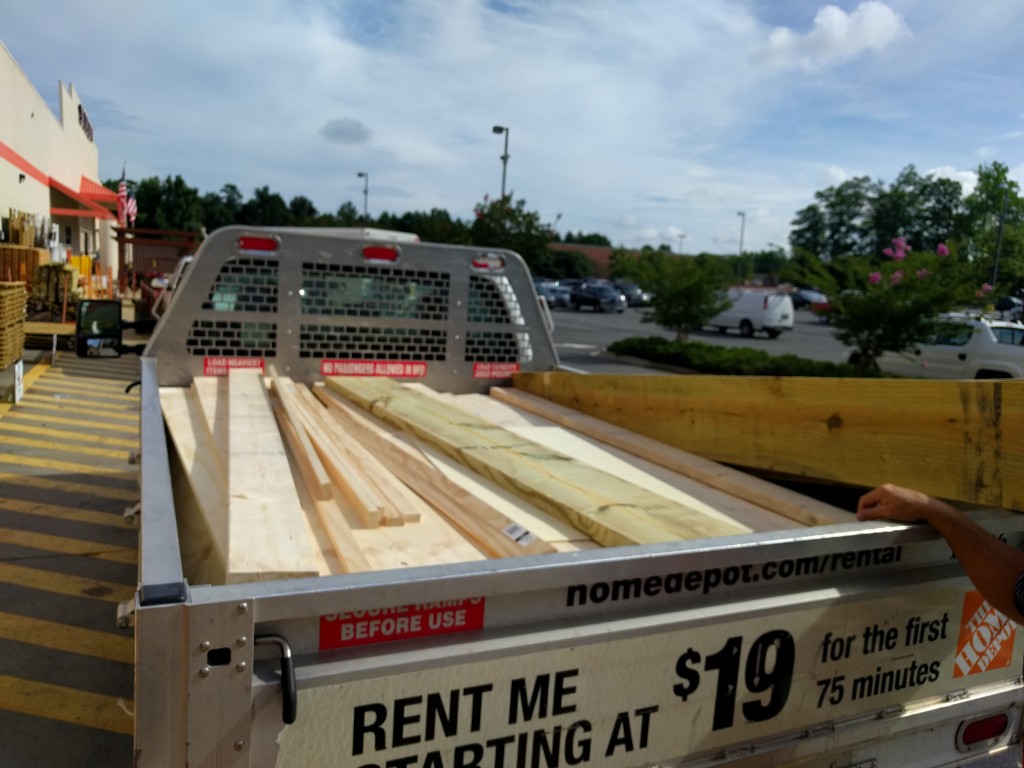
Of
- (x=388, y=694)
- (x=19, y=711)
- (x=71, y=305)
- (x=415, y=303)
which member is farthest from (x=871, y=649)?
(x=71, y=305)

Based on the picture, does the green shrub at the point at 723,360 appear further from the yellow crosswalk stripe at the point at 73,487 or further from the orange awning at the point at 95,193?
the orange awning at the point at 95,193

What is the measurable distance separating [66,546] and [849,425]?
5574 millimetres

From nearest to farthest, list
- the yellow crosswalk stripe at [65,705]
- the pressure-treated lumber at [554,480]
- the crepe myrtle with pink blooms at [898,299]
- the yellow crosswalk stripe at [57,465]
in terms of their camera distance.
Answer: the pressure-treated lumber at [554,480], the yellow crosswalk stripe at [65,705], the yellow crosswalk stripe at [57,465], the crepe myrtle with pink blooms at [898,299]

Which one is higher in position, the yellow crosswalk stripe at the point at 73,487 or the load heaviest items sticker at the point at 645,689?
the load heaviest items sticker at the point at 645,689

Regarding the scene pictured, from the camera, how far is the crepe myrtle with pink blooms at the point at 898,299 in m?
16.0

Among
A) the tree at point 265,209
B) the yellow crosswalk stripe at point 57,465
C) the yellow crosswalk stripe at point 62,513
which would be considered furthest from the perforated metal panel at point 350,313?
the tree at point 265,209

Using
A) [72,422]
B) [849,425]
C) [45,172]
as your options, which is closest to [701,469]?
[849,425]

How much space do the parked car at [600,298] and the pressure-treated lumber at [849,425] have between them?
4522cm

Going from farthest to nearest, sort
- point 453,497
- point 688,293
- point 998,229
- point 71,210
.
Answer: point 71,210 < point 688,293 < point 998,229 < point 453,497

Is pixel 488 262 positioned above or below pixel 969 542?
above

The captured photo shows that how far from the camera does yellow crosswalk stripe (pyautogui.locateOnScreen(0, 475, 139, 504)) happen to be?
300 inches

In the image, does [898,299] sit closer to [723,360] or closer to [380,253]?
[723,360]

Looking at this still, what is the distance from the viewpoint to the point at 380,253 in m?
5.05

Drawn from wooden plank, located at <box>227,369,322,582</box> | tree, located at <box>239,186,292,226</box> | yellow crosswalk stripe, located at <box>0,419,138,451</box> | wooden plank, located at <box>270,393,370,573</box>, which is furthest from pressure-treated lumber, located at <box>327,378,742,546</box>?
tree, located at <box>239,186,292,226</box>
